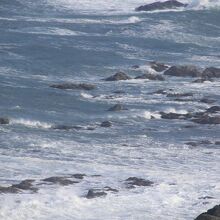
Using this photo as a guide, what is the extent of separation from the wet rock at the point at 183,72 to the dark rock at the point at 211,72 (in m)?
0.27

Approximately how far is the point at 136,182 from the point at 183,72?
19.4 metres

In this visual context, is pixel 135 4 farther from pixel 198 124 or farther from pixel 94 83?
pixel 198 124

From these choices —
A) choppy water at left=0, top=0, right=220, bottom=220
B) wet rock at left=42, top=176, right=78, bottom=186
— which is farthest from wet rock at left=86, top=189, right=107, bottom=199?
wet rock at left=42, top=176, right=78, bottom=186

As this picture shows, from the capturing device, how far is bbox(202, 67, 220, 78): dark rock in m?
45.1

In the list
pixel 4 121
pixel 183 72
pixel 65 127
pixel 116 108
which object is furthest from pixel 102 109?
pixel 183 72

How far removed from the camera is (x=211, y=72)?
149ft

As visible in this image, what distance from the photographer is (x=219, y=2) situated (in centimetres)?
7044

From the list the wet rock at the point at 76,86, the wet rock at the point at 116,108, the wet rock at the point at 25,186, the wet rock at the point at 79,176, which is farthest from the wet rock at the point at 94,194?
the wet rock at the point at 76,86

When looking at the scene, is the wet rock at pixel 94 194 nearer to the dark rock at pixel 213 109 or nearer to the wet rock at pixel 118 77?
the dark rock at pixel 213 109

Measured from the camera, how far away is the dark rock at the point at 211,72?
4511 centimetres

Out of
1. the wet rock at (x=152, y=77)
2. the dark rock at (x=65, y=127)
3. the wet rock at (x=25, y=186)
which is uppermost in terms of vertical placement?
the wet rock at (x=25, y=186)

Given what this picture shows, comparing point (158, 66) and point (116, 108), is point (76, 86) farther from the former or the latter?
point (158, 66)

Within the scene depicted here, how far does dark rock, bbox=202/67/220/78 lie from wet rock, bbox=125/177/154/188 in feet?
60.8

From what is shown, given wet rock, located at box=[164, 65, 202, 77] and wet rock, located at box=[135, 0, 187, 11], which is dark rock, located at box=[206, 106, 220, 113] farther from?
wet rock, located at box=[135, 0, 187, 11]
